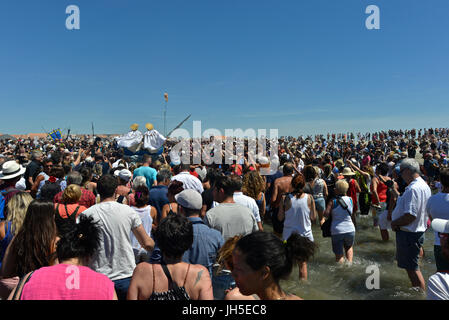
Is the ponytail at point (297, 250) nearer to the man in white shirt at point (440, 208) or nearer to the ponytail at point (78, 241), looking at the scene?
the ponytail at point (78, 241)

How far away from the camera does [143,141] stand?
402 inches

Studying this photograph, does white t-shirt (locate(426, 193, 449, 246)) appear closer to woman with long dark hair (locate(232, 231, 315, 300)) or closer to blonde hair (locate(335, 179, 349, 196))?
blonde hair (locate(335, 179, 349, 196))

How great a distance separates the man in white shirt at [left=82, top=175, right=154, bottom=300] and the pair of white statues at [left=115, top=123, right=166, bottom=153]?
24.6ft

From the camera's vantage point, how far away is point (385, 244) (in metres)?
6.49

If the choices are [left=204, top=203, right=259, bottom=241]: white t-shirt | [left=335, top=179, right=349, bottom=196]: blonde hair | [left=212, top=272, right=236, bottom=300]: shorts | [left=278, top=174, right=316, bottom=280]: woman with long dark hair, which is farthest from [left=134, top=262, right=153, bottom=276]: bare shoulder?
[left=335, top=179, right=349, bottom=196]: blonde hair

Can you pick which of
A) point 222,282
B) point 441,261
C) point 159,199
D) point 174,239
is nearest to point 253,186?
point 159,199

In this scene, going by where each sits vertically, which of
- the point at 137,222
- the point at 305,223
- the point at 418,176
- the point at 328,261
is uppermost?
the point at 418,176

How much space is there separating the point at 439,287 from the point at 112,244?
2722mm

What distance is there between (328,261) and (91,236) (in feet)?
16.2

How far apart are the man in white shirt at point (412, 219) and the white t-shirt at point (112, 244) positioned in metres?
3.45

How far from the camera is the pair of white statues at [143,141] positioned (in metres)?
10.0

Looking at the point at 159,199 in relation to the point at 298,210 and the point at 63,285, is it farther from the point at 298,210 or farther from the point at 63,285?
the point at 63,285
